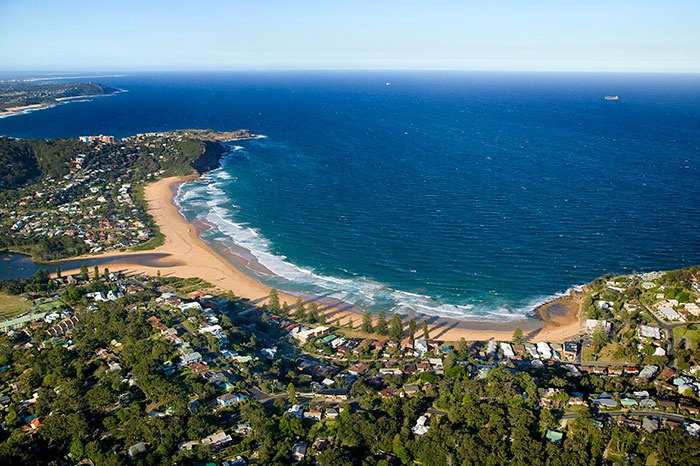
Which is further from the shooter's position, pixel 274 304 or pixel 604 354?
pixel 274 304

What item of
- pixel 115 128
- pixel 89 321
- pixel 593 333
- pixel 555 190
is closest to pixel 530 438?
pixel 593 333

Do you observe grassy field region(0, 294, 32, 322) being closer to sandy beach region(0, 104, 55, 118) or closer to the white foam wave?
the white foam wave

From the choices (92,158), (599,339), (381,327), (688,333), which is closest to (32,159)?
(92,158)

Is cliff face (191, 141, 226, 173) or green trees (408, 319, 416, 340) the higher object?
cliff face (191, 141, 226, 173)

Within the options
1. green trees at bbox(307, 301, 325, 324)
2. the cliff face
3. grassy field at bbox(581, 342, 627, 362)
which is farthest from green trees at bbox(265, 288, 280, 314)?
the cliff face

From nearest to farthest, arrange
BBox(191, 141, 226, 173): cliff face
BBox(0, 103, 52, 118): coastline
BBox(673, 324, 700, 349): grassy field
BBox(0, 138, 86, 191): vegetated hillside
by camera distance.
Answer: BBox(673, 324, 700, 349): grassy field → BBox(0, 138, 86, 191): vegetated hillside → BBox(191, 141, 226, 173): cliff face → BBox(0, 103, 52, 118): coastline

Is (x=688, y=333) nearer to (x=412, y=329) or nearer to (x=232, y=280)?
(x=412, y=329)

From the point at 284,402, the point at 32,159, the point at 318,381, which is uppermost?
the point at 32,159

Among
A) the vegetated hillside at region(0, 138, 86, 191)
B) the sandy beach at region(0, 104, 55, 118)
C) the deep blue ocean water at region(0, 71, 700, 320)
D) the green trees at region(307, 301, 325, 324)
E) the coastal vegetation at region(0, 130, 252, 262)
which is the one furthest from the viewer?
the sandy beach at region(0, 104, 55, 118)
